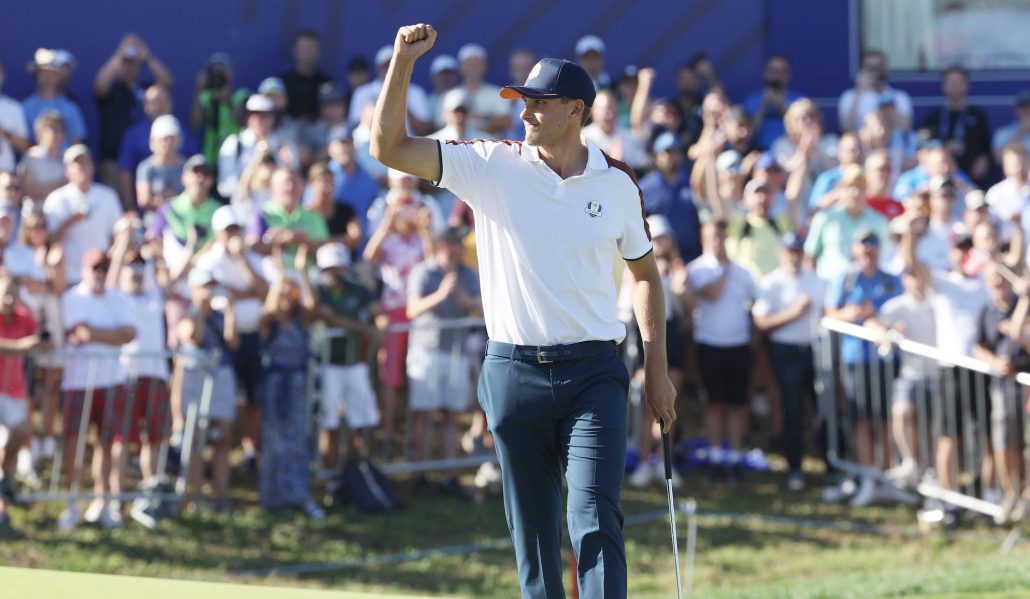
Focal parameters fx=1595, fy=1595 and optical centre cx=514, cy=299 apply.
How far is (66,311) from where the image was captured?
1140 cm

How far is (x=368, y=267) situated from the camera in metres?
12.8

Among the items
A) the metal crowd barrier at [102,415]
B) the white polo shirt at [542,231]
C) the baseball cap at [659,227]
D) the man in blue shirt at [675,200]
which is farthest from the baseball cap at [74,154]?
the white polo shirt at [542,231]

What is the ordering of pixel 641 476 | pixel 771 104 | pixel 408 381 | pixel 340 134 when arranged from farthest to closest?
pixel 771 104, pixel 340 134, pixel 641 476, pixel 408 381

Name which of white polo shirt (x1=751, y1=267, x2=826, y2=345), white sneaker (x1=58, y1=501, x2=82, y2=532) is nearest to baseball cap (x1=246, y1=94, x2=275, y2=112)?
white sneaker (x1=58, y1=501, x2=82, y2=532)

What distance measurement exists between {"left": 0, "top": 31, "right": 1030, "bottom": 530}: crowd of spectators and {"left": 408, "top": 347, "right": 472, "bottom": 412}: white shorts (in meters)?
0.02

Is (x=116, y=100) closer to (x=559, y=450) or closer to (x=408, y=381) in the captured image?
(x=408, y=381)

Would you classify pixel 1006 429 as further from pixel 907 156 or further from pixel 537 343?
pixel 537 343

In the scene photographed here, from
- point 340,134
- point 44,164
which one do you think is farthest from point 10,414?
point 340,134

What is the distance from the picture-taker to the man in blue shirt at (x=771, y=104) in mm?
16328

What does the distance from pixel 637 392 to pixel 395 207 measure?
98.2 inches

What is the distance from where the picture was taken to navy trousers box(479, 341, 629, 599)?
18.9 feet

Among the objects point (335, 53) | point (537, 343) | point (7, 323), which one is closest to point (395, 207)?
point (7, 323)

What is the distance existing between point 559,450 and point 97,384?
20.4ft

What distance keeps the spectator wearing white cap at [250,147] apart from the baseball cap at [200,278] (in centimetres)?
207
